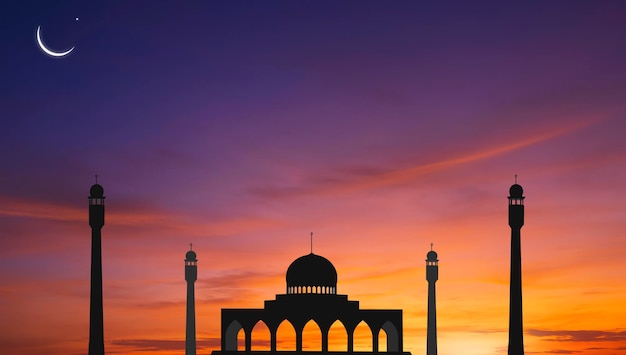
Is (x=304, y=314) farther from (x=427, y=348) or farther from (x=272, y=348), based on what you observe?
(x=427, y=348)

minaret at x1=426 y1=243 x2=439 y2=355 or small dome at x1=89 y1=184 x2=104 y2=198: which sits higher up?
small dome at x1=89 y1=184 x2=104 y2=198

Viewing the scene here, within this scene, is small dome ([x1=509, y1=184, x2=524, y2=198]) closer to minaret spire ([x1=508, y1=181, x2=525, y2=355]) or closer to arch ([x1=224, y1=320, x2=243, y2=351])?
minaret spire ([x1=508, y1=181, x2=525, y2=355])

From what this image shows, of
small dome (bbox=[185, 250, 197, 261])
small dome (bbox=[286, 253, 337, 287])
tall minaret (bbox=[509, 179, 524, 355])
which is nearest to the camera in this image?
tall minaret (bbox=[509, 179, 524, 355])

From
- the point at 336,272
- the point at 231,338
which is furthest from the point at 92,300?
the point at 336,272

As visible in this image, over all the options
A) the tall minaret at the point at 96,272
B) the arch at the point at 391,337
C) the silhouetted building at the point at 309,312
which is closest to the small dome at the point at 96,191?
the tall minaret at the point at 96,272

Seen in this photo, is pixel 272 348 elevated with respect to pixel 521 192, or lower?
lower

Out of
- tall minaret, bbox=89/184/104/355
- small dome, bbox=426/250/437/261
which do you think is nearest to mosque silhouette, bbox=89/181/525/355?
tall minaret, bbox=89/184/104/355

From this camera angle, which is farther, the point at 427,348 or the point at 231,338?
the point at 427,348

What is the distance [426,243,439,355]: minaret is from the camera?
125m

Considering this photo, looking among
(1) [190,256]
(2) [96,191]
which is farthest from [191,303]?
(2) [96,191]

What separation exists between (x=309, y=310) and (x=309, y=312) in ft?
0.57

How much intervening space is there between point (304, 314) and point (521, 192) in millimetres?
20891

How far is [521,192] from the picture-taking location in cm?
11338

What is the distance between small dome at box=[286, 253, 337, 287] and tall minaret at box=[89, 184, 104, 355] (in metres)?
16.2
